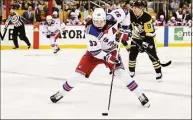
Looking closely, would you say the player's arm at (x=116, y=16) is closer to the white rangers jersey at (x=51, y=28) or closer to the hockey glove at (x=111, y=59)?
the hockey glove at (x=111, y=59)

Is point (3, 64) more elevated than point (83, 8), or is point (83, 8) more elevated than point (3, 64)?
point (83, 8)

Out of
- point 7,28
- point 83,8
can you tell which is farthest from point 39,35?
point 83,8

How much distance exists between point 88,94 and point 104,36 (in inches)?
52.1

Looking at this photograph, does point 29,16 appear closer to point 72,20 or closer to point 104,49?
point 72,20

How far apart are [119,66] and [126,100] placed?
73 centimetres

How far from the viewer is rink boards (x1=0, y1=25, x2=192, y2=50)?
15211mm

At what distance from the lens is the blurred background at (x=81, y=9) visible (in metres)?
16.7

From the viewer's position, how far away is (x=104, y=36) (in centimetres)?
521

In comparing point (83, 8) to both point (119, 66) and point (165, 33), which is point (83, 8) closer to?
point (165, 33)

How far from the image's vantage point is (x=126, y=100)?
5879 millimetres

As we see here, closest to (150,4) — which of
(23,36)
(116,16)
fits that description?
(23,36)

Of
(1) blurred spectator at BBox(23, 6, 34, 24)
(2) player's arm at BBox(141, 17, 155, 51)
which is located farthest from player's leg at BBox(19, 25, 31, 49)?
(2) player's arm at BBox(141, 17, 155, 51)

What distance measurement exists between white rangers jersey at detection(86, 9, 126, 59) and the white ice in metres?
0.62

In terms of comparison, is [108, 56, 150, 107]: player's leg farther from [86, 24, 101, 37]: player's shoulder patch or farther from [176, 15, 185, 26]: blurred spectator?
[176, 15, 185, 26]: blurred spectator
